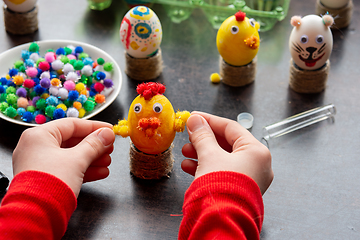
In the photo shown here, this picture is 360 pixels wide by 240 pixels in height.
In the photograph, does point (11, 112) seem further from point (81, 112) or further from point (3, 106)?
point (81, 112)

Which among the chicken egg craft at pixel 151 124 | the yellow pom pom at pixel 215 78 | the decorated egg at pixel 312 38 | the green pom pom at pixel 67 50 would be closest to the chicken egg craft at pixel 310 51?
the decorated egg at pixel 312 38

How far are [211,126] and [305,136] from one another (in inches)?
12.7

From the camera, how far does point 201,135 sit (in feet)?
2.16

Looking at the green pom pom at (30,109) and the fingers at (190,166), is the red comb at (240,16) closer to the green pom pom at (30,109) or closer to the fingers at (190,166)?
the fingers at (190,166)

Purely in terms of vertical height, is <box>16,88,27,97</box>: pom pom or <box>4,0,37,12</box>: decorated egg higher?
<box>4,0,37,12</box>: decorated egg

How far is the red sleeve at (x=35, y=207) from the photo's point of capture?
519mm

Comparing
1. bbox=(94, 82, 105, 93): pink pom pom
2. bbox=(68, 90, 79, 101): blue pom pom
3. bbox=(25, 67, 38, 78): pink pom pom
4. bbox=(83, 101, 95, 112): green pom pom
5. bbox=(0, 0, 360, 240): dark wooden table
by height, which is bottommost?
bbox=(0, 0, 360, 240): dark wooden table

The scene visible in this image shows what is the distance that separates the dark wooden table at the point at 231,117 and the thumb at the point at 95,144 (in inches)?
5.7

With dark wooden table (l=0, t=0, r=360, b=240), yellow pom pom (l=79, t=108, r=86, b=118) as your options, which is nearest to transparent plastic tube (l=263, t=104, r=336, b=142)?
dark wooden table (l=0, t=0, r=360, b=240)

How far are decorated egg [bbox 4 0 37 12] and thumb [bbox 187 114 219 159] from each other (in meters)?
0.77

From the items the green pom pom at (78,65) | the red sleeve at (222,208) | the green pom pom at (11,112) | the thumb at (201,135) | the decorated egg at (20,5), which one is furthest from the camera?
the decorated egg at (20,5)

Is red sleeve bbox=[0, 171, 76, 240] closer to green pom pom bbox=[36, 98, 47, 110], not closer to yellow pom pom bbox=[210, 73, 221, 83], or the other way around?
green pom pom bbox=[36, 98, 47, 110]

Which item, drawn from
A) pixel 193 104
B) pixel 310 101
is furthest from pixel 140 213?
pixel 310 101

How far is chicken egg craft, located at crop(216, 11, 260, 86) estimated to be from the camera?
921 mm
